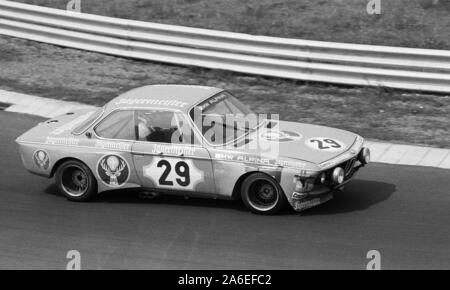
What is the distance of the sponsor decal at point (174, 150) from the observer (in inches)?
369

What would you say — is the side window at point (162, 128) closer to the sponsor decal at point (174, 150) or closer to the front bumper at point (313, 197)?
the sponsor decal at point (174, 150)

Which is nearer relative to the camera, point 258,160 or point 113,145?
point 258,160

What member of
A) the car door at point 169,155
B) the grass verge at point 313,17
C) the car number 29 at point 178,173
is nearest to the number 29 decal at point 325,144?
the car door at point 169,155

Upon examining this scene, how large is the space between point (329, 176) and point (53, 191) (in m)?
3.62

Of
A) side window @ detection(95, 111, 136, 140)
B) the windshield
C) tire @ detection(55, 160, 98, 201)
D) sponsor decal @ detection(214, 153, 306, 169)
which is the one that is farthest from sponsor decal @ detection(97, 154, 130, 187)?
sponsor decal @ detection(214, 153, 306, 169)

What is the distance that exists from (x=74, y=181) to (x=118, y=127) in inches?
36.0

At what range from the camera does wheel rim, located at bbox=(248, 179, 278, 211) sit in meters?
9.14

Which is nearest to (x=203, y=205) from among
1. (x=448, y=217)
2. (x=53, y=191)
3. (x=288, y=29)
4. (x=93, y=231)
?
(x=93, y=231)

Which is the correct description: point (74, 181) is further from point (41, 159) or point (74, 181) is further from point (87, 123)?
point (87, 123)

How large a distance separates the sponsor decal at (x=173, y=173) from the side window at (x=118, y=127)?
0.46 m

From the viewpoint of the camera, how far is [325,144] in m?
9.43

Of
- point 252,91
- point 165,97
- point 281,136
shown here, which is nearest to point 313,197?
point 281,136

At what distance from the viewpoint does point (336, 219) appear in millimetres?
A: 9125
